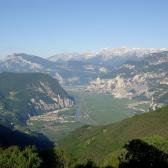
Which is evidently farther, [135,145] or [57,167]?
[135,145]

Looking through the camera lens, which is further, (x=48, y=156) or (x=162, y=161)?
(x=48, y=156)

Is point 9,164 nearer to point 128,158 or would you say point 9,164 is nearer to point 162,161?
point 128,158

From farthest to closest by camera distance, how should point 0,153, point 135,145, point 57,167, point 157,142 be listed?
point 157,142 < point 135,145 < point 57,167 < point 0,153

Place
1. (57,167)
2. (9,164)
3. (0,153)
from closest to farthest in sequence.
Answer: (9,164)
(0,153)
(57,167)

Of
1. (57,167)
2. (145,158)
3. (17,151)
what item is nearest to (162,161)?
(145,158)

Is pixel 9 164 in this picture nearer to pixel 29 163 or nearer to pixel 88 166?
pixel 29 163

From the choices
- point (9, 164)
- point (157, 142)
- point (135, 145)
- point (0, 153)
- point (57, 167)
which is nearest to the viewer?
point (9, 164)

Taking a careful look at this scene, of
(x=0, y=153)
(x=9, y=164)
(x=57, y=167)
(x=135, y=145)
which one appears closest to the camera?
(x=9, y=164)

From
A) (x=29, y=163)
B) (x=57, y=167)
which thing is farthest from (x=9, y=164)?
(x=57, y=167)

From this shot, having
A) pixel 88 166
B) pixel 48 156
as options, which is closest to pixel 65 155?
pixel 48 156
